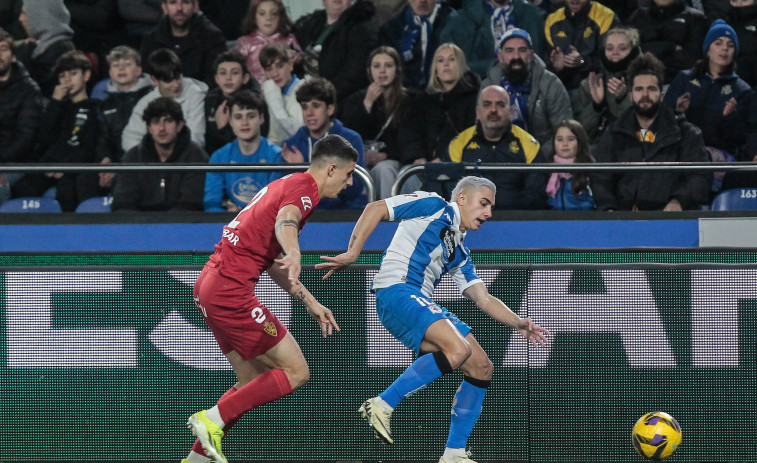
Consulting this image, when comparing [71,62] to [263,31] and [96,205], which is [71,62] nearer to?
[96,205]

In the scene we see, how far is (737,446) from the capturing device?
7391 mm

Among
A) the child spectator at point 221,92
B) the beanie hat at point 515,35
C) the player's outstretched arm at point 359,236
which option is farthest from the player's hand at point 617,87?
the player's outstretched arm at point 359,236

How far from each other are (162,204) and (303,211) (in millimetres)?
3004

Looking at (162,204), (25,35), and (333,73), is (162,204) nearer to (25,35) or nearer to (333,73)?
(333,73)

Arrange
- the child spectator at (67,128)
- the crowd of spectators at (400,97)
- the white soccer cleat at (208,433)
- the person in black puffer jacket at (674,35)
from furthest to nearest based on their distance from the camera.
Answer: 1. the person in black puffer jacket at (674,35)
2. the child spectator at (67,128)
3. the crowd of spectators at (400,97)
4. the white soccer cleat at (208,433)

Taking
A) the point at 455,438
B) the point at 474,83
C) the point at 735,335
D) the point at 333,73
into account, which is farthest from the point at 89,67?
the point at 735,335

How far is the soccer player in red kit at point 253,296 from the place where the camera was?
641 centimetres

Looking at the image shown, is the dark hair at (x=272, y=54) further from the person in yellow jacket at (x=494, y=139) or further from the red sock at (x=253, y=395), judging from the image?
the red sock at (x=253, y=395)

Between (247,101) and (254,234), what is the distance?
3.23m

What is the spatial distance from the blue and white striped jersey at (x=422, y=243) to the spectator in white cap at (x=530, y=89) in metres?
3.06

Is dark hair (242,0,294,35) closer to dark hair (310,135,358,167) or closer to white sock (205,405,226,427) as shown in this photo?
dark hair (310,135,358,167)

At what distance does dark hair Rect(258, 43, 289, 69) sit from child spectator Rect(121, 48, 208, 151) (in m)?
0.69

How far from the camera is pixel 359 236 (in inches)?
256

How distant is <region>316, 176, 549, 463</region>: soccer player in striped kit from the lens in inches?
265
